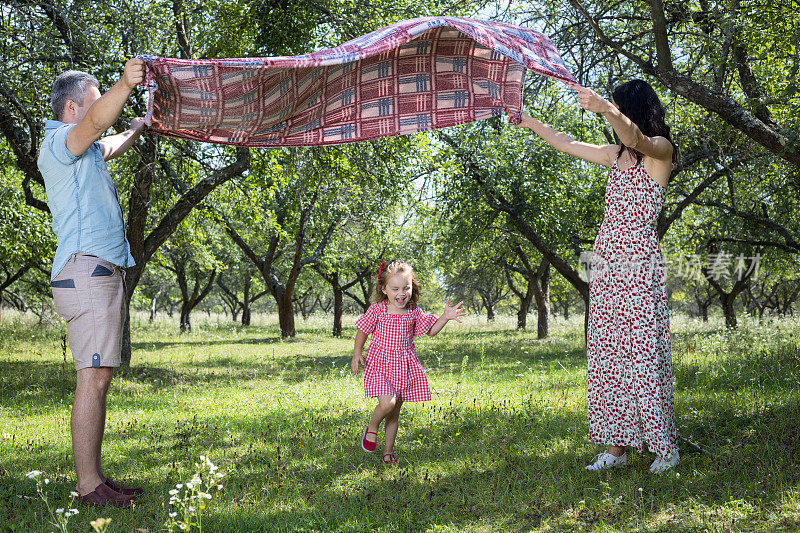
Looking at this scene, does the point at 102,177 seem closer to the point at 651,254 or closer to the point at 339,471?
the point at 339,471

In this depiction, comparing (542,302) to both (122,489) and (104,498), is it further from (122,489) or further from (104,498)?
(104,498)

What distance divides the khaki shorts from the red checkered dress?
2013mm

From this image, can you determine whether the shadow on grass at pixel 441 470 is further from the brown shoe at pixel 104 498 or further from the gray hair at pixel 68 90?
the gray hair at pixel 68 90

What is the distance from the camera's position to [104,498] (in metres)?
4.00

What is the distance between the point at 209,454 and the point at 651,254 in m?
4.03

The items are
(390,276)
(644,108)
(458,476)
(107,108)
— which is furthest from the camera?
(390,276)

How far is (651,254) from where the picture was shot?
456cm

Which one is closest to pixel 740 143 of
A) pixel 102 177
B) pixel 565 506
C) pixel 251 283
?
pixel 565 506

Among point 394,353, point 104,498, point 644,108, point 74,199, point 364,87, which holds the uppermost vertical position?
point 364,87

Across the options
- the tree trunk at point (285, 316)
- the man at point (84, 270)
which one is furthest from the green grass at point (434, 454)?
A: the tree trunk at point (285, 316)

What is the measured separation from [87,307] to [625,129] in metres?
3.69

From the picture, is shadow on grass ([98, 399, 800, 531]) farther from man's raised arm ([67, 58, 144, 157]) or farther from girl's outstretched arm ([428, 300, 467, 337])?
man's raised arm ([67, 58, 144, 157])

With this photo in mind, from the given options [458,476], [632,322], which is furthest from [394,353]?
[632,322]

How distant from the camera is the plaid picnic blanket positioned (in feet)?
14.0
